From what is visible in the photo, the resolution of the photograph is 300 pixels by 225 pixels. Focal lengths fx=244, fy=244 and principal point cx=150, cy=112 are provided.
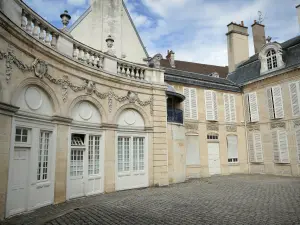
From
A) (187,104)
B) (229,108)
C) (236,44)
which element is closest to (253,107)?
(229,108)

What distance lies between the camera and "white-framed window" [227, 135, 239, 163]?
16.4 meters

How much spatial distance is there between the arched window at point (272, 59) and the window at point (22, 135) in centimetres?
1527

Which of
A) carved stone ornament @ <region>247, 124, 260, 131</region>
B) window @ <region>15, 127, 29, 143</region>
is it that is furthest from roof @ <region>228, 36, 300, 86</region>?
window @ <region>15, 127, 29, 143</region>

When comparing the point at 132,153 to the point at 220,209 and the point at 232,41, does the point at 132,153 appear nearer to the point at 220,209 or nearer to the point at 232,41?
the point at 220,209

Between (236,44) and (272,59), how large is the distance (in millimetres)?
4532

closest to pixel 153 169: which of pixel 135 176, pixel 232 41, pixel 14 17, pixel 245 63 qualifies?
pixel 135 176

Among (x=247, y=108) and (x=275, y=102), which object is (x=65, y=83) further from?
(x=247, y=108)

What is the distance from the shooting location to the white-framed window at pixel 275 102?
15.0m

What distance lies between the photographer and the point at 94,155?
8484 millimetres

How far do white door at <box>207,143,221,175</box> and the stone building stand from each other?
2.6 inches

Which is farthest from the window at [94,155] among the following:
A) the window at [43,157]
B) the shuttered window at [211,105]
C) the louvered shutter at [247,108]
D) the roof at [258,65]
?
the roof at [258,65]

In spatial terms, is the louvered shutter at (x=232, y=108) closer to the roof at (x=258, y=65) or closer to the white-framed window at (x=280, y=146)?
the roof at (x=258, y=65)

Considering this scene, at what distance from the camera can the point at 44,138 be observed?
685cm

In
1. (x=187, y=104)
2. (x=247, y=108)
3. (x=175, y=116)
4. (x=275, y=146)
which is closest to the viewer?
(x=175, y=116)
